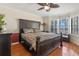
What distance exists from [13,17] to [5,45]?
491 millimetres

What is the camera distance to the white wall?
1377 mm

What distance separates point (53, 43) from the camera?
79.9 inches

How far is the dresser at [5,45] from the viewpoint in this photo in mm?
1410

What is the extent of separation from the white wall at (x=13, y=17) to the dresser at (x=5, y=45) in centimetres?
12

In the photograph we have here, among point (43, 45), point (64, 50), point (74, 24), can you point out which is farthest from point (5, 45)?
point (74, 24)

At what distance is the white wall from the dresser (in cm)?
12

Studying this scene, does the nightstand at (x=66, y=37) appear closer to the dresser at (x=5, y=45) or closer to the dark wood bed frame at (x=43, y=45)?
the dark wood bed frame at (x=43, y=45)

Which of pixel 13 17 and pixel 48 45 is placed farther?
pixel 48 45

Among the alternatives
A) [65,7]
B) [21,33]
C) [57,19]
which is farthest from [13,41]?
[65,7]

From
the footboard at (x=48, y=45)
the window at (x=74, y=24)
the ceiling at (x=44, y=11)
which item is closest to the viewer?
the ceiling at (x=44, y=11)

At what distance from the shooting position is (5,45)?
145cm

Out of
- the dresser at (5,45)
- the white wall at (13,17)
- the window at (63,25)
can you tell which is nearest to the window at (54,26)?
the window at (63,25)

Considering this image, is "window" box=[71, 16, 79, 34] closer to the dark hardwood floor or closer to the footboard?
the dark hardwood floor

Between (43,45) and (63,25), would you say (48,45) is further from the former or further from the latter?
(63,25)
